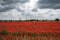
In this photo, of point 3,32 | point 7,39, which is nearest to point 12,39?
point 7,39

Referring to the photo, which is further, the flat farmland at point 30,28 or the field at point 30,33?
the flat farmland at point 30,28

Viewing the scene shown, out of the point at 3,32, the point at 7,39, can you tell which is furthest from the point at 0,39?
the point at 3,32

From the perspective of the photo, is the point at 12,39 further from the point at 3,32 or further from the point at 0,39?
the point at 3,32

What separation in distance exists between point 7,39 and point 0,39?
516 mm

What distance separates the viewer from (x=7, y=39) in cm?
1354

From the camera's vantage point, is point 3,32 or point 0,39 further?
point 3,32

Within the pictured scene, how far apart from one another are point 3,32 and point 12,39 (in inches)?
271

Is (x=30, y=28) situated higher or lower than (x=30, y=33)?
lower

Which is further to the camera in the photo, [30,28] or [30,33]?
[30,28]

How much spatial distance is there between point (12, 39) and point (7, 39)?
1.19 feet

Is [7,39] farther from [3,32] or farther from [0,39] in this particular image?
[3,32]

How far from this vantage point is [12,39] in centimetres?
1342

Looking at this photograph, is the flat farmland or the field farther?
the flat farmland

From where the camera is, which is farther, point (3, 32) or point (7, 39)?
point (3, 32)
